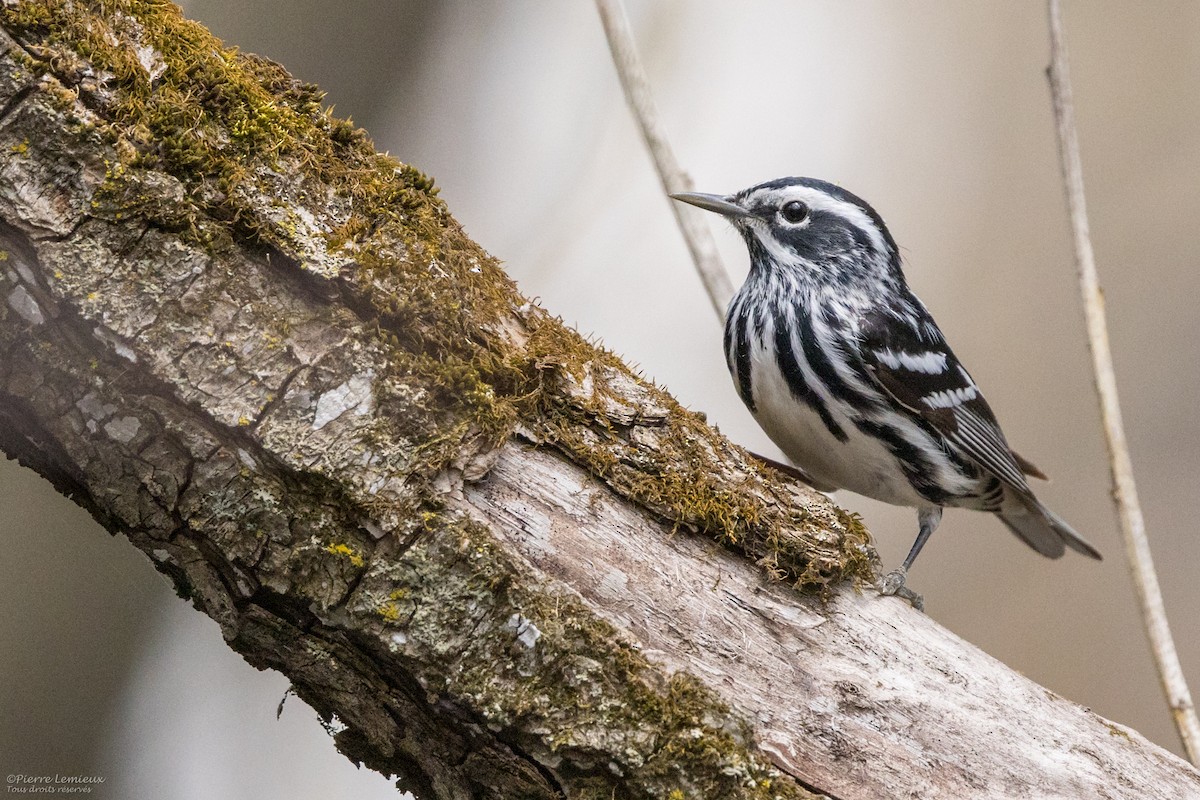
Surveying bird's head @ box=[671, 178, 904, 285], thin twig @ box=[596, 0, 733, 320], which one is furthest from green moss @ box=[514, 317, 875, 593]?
bird's head @ box=[671, 178, 904, 285]

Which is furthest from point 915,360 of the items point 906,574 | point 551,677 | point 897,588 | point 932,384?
point 551,677

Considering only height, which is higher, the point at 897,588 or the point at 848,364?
the point at 848,364

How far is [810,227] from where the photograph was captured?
13.4ft

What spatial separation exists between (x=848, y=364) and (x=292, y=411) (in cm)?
233

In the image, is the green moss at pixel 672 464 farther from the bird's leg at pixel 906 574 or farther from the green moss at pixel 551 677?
the green moss at pixel 551 677

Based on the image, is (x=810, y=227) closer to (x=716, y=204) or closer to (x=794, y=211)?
(x=794, y=211)

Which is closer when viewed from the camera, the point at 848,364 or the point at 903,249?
the point at 848,364

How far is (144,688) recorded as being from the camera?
15.9 feet

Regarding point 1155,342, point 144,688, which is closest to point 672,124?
point 1155,342

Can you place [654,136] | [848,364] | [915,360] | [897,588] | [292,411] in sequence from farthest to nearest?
1. [915,360]
2. [848,364]
3. [654,136]
4. [897,588]
5. [292,411]

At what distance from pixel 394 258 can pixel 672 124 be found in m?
4.88

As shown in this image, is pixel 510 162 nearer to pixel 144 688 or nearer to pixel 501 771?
pixel 144 688

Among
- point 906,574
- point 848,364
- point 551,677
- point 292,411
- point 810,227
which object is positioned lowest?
point 551,677

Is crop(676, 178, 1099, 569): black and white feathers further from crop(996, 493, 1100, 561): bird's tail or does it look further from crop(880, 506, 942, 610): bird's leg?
crop(996, 493, 1100, 561): bird's tail
